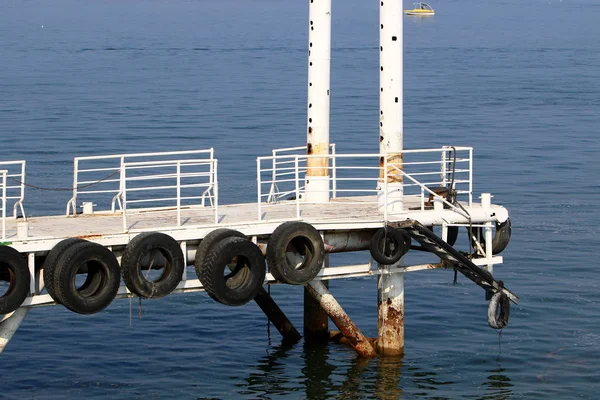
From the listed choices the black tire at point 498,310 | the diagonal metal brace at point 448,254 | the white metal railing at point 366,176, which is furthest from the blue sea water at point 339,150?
the diagonal metal brace at point 448,254

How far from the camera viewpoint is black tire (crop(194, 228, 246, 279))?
21516 millimetres

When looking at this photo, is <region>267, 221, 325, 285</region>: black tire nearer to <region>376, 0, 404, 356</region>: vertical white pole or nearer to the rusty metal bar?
<region>376, 0, 404, 356</region>: vertical white pole

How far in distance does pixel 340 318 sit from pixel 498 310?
3.46 m

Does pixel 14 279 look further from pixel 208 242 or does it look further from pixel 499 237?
pixel 499 237

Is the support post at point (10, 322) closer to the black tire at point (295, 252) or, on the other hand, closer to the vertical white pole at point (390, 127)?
the black tire at point (295, 252)

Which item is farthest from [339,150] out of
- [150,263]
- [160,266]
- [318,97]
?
[150,263]

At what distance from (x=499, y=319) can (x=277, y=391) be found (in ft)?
16.3

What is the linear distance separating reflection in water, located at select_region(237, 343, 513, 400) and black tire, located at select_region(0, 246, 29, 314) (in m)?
5.79

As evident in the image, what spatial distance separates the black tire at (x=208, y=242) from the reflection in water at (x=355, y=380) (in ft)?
11.9

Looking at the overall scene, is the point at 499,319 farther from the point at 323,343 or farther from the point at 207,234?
the point at 207,234

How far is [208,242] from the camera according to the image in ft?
70.7

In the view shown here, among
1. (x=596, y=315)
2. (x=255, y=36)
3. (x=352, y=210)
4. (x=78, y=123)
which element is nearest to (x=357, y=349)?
(x=352, y=210)

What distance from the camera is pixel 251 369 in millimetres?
25578

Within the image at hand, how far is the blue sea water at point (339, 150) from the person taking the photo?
989 inches
